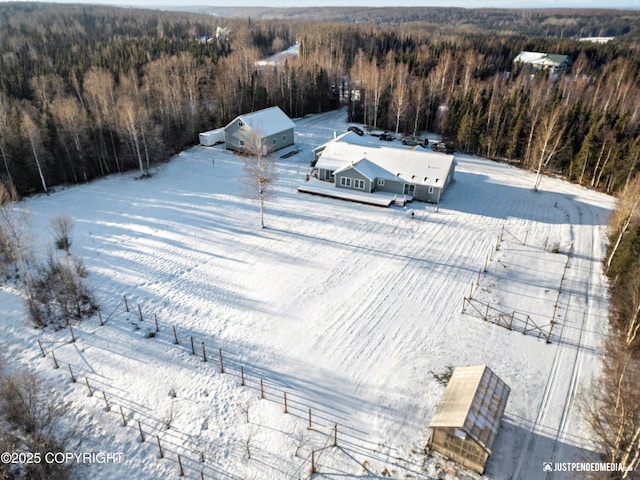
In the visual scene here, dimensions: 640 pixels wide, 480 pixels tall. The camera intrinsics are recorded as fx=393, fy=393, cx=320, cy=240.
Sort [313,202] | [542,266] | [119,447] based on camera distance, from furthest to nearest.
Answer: [313,202] < [542,266] < [119,447]

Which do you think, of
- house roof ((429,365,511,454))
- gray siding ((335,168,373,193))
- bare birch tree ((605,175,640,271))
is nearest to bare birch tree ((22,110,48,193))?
gray siding ((335,168,373,193))

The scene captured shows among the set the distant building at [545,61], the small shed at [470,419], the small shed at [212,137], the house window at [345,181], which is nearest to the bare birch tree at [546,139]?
the house window at [345,181]

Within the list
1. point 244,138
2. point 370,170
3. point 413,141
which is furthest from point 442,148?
point 244,138

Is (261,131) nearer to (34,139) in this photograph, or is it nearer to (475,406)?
(34,139)

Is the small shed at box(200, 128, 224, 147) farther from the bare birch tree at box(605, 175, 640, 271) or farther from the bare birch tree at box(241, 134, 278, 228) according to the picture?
the bare birch tree at box(605, 175, 640, 271)

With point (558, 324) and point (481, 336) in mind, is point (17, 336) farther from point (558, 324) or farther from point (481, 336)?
point (558, 324)

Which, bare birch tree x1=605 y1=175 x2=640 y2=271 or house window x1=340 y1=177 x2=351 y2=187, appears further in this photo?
house window x1=340 y1=177 x2=351 y2=187

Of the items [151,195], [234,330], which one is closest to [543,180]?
[234,330]
